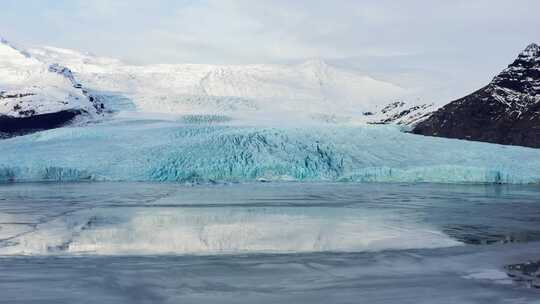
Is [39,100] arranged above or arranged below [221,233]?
above

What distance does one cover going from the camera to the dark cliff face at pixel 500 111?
25.9 meters

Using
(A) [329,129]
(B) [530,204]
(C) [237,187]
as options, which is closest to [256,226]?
(B) [530,204]

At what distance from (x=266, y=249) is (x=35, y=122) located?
28681 millimetres

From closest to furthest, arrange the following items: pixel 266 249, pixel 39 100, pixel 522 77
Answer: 1. pixel 266 249
2. pixel 522 77
3. pixel 39 100

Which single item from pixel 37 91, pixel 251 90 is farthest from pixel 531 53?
pixel 37 91

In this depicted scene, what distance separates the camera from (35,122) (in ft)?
108

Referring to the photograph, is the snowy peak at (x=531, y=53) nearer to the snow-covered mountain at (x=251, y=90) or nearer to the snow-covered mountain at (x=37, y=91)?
the snow-covered mountain at (x=251, y=90)

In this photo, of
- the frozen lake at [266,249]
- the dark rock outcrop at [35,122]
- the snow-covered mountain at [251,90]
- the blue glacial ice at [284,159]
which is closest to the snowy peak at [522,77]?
the snow-covered mountain at [251,90]

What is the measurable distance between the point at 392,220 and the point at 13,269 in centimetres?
525

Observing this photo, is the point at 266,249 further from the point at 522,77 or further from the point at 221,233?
the point at 522,77

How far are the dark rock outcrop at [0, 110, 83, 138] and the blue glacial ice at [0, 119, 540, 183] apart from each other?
39.1 ft

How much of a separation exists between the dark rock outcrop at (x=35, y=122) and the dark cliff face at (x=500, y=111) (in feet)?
54.8

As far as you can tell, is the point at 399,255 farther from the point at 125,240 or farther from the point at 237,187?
the point at 237,187

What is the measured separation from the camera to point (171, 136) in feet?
71.6
